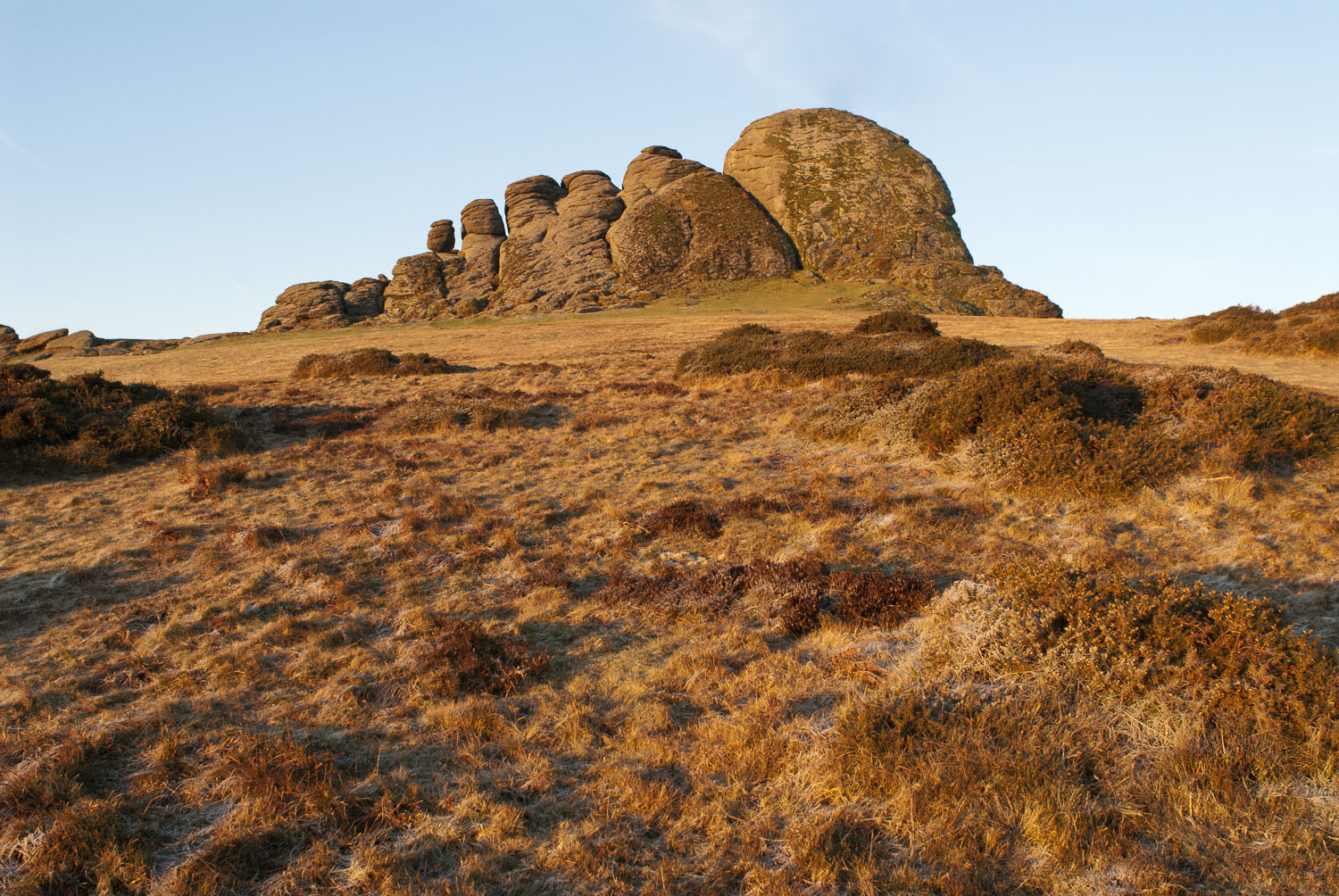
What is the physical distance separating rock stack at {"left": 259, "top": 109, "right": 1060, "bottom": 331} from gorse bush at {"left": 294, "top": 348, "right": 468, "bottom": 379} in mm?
39801

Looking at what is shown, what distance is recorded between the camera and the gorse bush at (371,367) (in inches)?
1140

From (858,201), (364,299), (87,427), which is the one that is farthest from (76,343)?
(858,201)

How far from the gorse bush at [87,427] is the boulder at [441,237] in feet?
278

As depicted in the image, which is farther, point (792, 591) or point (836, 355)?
point (836, 355)

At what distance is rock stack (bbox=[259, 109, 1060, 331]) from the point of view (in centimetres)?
7562

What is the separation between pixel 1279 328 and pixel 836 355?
73.3 ft

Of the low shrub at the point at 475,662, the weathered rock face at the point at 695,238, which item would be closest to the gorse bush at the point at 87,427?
the low shrub at the point at 475,662

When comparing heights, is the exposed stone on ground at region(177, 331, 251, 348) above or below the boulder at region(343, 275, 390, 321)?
below

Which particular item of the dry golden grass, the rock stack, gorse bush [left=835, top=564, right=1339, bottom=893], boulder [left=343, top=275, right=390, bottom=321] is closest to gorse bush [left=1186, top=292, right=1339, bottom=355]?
the dry golden grass

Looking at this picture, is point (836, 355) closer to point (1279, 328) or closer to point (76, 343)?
point (1279, 328)

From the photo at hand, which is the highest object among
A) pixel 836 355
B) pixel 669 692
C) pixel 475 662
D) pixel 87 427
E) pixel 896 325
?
pixel 896 325

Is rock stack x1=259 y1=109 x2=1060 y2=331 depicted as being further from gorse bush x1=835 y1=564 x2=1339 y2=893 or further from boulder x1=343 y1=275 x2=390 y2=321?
gorse bush x1=835 y1=564 x2=1339 y2=893

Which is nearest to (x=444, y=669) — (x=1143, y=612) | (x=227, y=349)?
(x=1143, y=612)

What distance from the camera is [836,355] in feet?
76.3
